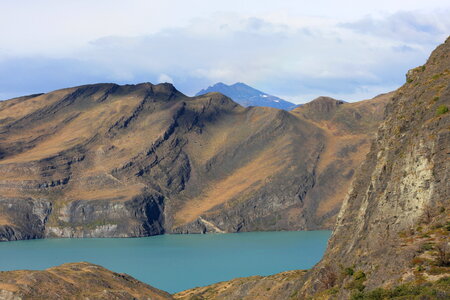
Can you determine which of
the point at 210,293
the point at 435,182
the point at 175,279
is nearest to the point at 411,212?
the point at 435,182

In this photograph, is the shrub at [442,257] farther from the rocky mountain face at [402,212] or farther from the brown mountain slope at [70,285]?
the brown mountain slope at [70,285]

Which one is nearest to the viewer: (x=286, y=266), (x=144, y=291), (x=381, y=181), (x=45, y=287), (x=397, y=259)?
(x=397, y=259)

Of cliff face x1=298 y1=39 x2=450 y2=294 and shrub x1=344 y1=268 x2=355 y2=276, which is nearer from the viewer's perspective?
cliff face x1=298 y1=39 x2=450 y2=294

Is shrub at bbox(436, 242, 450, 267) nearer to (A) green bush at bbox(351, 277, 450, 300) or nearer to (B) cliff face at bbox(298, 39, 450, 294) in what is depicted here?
(B) cliff face at bbox(298, 39, 450, 294)

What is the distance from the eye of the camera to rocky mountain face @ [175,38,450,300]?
4047 cm

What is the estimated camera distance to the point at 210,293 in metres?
106

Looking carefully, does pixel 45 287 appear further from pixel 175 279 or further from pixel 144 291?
pixel 175 279

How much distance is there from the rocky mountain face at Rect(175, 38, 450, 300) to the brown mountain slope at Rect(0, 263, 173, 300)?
22243mm

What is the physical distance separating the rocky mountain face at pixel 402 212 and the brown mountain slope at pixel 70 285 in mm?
22243

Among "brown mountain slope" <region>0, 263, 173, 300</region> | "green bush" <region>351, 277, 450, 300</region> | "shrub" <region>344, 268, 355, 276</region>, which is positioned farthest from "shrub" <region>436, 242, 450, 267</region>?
"brown mountain slope" <region>0, 263, 173, 300</region>

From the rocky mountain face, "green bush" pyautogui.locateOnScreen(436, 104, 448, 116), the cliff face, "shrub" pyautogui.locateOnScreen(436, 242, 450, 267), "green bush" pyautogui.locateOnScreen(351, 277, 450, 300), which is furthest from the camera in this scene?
"green bush" pyautogui.locateOnScreen(436, 104, 448, 116)

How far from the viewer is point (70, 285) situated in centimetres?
8031

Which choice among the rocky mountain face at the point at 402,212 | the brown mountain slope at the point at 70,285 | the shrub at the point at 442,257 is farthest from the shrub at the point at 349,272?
the brown mountain slope at the point at 70,285

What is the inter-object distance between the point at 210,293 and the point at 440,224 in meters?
65.0
